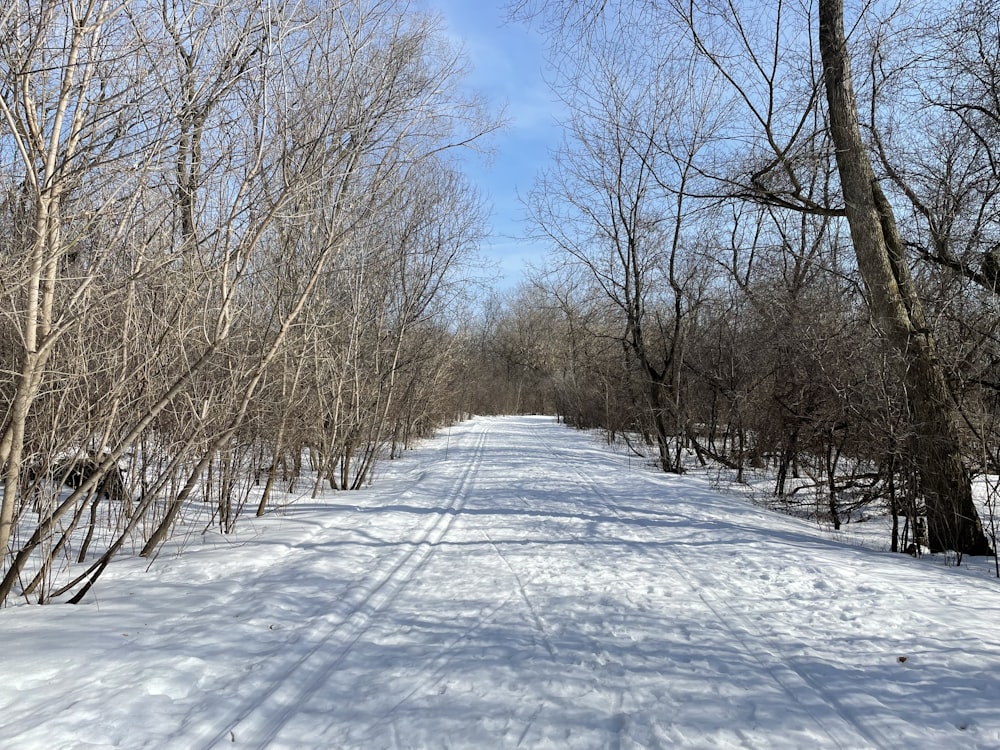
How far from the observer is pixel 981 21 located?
7383mm

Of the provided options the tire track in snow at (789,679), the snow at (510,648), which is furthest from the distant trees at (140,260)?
the tire track in snow at (789,679)

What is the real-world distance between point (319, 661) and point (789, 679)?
9.03ft

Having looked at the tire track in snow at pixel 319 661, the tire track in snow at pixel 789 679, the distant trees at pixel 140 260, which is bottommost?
the tire track in snow at pixel 319 661

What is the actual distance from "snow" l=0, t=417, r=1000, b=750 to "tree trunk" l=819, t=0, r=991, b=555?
2.43 feet

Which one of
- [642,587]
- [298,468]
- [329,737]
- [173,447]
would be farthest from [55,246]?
[298,468]

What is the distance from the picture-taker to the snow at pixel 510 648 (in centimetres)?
285

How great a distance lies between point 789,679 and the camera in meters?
3.37

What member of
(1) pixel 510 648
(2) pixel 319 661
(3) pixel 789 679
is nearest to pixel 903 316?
(3) pixel 789 679

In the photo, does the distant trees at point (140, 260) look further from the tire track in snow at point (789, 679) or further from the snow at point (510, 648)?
the tire track in snow at point (789, 679)

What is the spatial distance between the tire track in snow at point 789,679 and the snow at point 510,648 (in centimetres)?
1

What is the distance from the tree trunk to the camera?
269 inches

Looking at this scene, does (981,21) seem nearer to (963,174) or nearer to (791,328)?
(963,174)

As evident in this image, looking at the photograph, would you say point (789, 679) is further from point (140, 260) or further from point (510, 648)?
point (140, 260)

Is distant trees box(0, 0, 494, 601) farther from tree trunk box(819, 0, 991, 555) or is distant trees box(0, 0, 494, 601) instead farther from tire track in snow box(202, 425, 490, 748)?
tree trunk box(819, 0, 991, 555)
